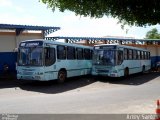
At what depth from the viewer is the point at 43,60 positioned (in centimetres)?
1930

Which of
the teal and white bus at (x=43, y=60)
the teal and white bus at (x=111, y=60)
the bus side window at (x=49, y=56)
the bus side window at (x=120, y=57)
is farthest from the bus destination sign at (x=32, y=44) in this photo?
the bus side window at (x=120, y=57)

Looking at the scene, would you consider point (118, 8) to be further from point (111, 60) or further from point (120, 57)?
point (120, 57)

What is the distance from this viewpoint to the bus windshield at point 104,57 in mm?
23750

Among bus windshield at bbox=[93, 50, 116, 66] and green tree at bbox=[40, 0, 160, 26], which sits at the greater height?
green tree at bbox=[40, 0, 160, 26]

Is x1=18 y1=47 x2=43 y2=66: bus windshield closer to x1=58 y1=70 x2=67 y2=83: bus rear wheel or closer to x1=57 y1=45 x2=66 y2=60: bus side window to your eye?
x1=57 y1=45 x2=66 y2=60: bus side window

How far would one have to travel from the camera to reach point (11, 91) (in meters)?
17.5

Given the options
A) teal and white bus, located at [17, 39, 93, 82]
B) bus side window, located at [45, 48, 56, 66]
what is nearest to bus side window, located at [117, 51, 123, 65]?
teal and white bus, located at [17, 39, 93, 82]

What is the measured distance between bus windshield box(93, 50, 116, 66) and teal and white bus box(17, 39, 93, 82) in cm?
268

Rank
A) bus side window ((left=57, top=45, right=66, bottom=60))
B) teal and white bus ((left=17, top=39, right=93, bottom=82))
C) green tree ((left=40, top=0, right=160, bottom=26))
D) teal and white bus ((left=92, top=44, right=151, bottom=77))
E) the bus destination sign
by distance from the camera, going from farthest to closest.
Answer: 1. teal and white bus ((left=92, top=44, right=151, bottom=77))
2. bus side window ((left=57, top=45, right=66, bottom=60))
3. the bus destination sign
4. teal and white bus ((left=17, top=39, right=93, bottom=82))
5. green tree ((left=40, top=0, right=160, bottom=26))

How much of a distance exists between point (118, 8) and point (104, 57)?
51.3 ft

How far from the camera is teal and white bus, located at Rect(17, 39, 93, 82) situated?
19.3 metres

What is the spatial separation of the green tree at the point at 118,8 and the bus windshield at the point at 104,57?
14132 millimetres

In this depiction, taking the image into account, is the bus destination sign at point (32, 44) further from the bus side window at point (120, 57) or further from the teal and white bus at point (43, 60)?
the bus side window at point (120, 57)

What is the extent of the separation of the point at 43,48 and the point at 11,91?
3.36m
